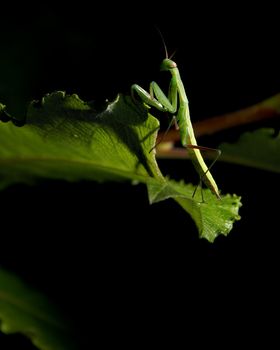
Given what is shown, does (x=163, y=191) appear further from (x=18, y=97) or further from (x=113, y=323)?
(x=18, y=97)

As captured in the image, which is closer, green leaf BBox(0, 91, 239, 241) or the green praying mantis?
green leaf BBox(0, 91, 239, 241)

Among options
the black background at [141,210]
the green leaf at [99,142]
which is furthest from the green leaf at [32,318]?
the green leaf at [99,142]

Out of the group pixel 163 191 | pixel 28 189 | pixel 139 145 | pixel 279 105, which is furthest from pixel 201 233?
pixel 28 189

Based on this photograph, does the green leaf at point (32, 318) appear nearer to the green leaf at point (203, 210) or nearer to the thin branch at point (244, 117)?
the green leaf at point (203, 210)

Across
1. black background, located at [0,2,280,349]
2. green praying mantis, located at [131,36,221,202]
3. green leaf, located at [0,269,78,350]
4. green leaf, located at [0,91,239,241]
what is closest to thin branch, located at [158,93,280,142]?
green praying mantis, located at [131,36,221,202]

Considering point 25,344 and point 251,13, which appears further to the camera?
point 251,13

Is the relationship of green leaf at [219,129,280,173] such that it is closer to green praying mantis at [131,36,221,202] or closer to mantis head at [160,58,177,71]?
green praying mantis at [131,36,221,202]

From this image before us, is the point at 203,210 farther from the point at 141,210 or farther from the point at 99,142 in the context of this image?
the point at 141,210
